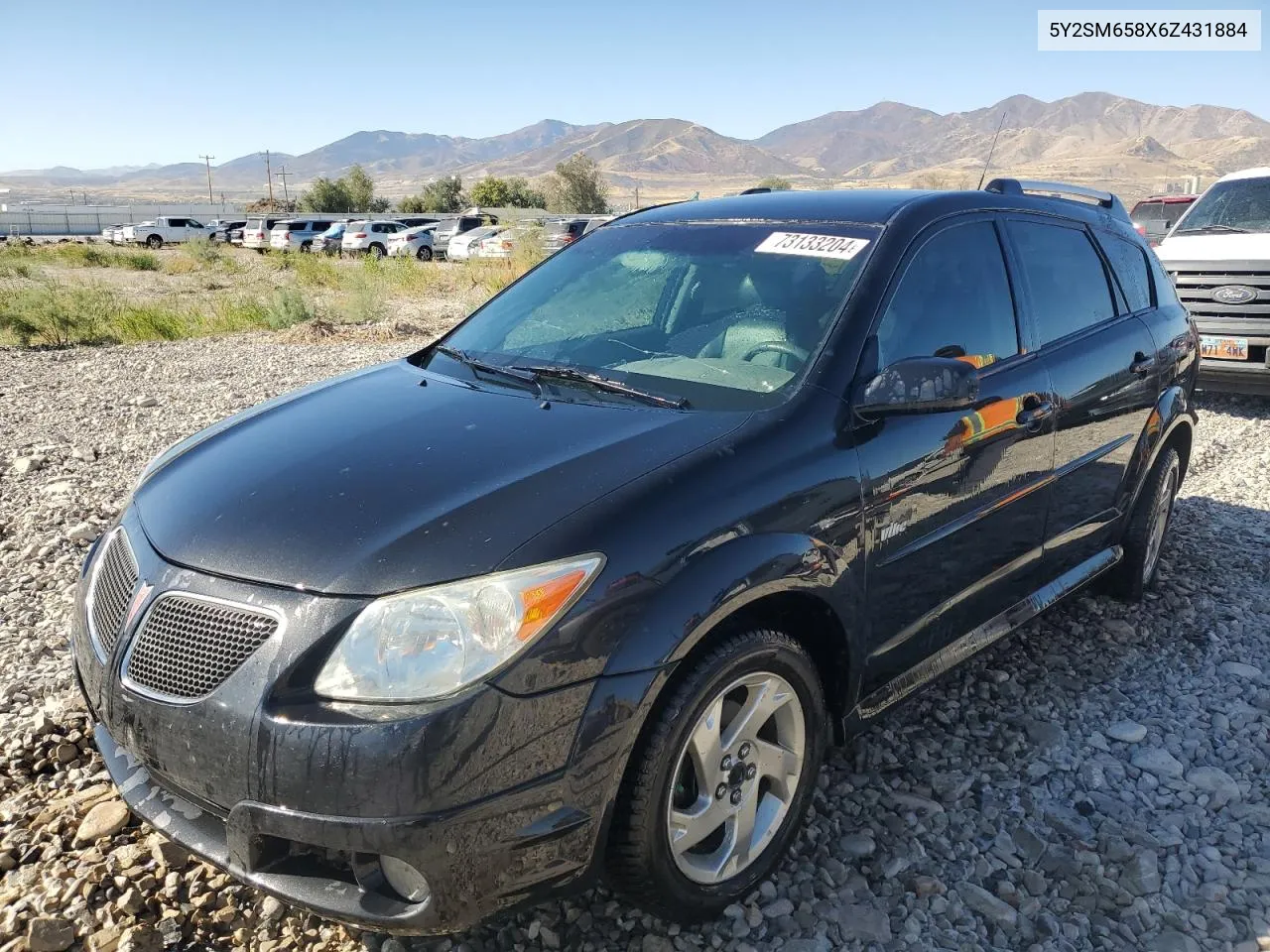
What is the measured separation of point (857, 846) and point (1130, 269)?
296cm

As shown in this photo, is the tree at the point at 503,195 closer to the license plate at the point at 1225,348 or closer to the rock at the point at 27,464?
the license plate at the point at 1225,348

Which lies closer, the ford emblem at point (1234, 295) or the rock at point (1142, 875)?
the rock at point (1142, 875)

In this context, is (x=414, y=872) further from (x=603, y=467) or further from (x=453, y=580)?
(x=603, y=467)

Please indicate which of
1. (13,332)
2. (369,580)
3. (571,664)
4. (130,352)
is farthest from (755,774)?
(13,332)

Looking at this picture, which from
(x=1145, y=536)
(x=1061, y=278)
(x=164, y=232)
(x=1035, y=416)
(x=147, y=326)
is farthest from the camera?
(x=164, y=232)

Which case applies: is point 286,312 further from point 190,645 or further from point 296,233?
point 296,233

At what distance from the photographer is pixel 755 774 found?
2.47 meters

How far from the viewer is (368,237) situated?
37.3 m

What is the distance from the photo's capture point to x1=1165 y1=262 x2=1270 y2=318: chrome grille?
26.3 feet

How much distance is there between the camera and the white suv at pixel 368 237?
3719 cm

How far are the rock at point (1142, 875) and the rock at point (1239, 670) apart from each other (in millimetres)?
1420

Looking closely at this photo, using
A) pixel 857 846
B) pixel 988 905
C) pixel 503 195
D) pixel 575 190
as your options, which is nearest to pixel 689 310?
pixel 857 846

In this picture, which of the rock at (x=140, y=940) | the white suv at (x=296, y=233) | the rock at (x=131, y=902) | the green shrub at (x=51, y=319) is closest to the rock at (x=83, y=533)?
the rock at (x=131, y=902)

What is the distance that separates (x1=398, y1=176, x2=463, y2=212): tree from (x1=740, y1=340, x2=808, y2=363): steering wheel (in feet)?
227
